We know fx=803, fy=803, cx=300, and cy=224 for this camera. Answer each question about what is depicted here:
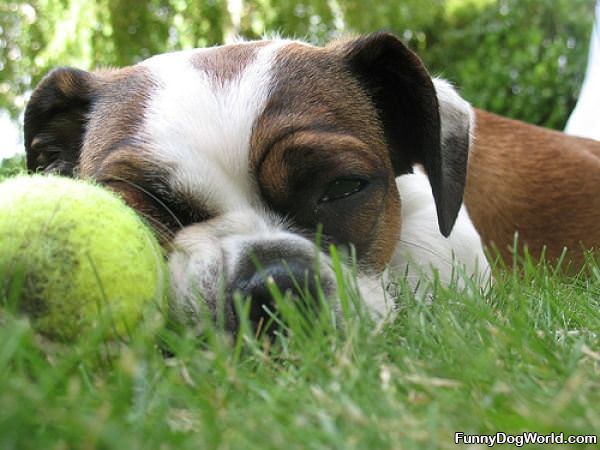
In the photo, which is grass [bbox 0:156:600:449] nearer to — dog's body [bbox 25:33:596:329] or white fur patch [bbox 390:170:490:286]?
dog's body [bbox 25:33:596:329]

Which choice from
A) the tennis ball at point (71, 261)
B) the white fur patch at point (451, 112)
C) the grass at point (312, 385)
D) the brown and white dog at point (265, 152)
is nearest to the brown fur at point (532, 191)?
the white fur patch at point (451, 112)

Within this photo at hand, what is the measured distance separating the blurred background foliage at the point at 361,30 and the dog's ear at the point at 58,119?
936 centimetres

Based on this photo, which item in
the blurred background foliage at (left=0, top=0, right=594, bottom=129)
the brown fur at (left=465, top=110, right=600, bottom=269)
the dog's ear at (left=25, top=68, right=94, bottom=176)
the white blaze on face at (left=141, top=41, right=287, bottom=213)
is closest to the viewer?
the white blaze on face at (left=141, top=41, right=287, bottom=213)

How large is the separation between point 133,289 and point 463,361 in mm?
838

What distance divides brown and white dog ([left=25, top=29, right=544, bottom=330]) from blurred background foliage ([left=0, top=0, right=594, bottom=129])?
9236 millimetres

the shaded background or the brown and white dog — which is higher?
the brown and white dog

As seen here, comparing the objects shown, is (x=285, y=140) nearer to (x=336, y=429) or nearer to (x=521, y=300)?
(x=521, y=300)

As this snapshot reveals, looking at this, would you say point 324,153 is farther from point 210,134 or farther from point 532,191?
point 532,191

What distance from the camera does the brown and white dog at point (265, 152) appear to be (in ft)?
8.18

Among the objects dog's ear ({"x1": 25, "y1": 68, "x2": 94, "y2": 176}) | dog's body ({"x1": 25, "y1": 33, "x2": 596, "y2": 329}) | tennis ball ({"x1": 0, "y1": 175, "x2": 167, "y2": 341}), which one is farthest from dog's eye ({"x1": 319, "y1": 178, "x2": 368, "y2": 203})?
dog's ear ({"x1": 25, "y1": 68, "x2": 94, "y2": 176})

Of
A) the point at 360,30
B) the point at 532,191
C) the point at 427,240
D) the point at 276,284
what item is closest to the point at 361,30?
the point at 360,30

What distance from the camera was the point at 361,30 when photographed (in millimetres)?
13938

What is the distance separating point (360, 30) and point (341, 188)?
38.3 ft

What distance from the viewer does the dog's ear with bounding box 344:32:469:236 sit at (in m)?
3.07
